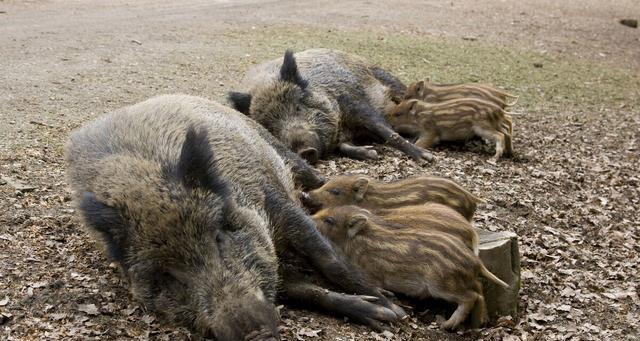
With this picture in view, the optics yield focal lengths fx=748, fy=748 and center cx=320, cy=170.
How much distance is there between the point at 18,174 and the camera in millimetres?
5500

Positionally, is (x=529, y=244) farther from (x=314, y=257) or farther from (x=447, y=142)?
(x=447, y=142)

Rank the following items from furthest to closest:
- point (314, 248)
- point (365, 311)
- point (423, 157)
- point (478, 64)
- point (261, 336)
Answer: point (478, 64) → point (423, 157) → point (314, 248) → point (365, 311) → point (261, 336)

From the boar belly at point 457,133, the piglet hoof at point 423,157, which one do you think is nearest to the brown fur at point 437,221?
the piglet hoof at point 423,157

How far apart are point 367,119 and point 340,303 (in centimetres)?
413

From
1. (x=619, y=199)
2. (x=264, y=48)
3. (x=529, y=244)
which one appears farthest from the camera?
(x=264, y=48)

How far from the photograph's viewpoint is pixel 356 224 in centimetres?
444

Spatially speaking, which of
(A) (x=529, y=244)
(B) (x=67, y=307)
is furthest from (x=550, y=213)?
(B) (x=67, y=307)

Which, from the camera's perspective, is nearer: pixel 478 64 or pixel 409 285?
pixel 409 285

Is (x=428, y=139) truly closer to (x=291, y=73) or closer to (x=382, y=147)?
(x=382, y=147)

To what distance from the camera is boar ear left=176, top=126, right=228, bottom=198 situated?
3.61 m

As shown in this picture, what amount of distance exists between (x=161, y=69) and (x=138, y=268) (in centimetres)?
638

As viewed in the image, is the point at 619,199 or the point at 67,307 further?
the point at 619,199

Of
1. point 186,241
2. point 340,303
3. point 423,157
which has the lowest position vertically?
point 423,157

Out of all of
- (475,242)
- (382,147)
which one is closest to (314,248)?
(475,242)
